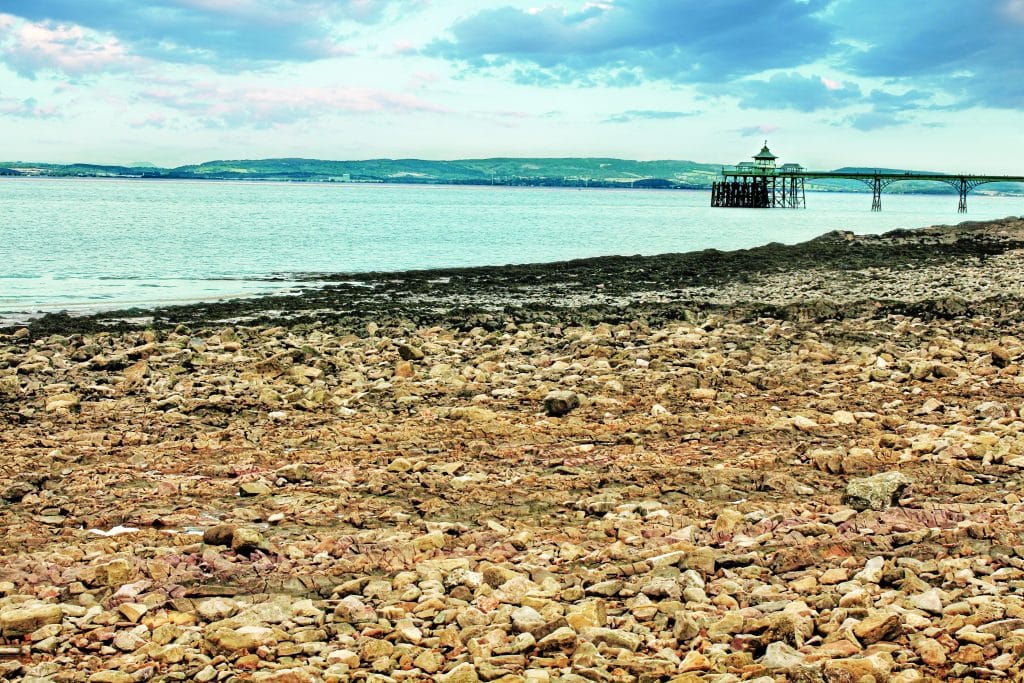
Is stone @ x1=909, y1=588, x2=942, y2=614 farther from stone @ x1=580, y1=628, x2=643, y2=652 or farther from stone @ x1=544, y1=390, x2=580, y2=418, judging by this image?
stone @ x1=544, y1=390, x2=580, y2=418

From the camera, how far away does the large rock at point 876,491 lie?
7.59 m

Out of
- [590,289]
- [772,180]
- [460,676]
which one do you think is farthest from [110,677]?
[772,180]

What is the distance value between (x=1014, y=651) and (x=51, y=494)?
7.56 m

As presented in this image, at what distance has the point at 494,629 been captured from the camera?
18.5 feet

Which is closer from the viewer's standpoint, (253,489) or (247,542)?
(247,542)

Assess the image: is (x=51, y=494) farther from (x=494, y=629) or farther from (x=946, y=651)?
(x=946, y=651)

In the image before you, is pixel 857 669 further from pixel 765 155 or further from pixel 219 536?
pixel 765 155

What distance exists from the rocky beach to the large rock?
0.03 metres

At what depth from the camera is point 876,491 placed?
770 cm

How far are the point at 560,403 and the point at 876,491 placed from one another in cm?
449

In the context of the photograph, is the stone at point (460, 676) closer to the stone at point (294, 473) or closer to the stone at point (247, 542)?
the stone at point (247, 542)

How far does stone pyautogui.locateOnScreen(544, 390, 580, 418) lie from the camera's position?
452 inches

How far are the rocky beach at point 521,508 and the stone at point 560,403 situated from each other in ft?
0.16

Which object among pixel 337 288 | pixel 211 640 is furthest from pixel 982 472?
pixel 337 288
